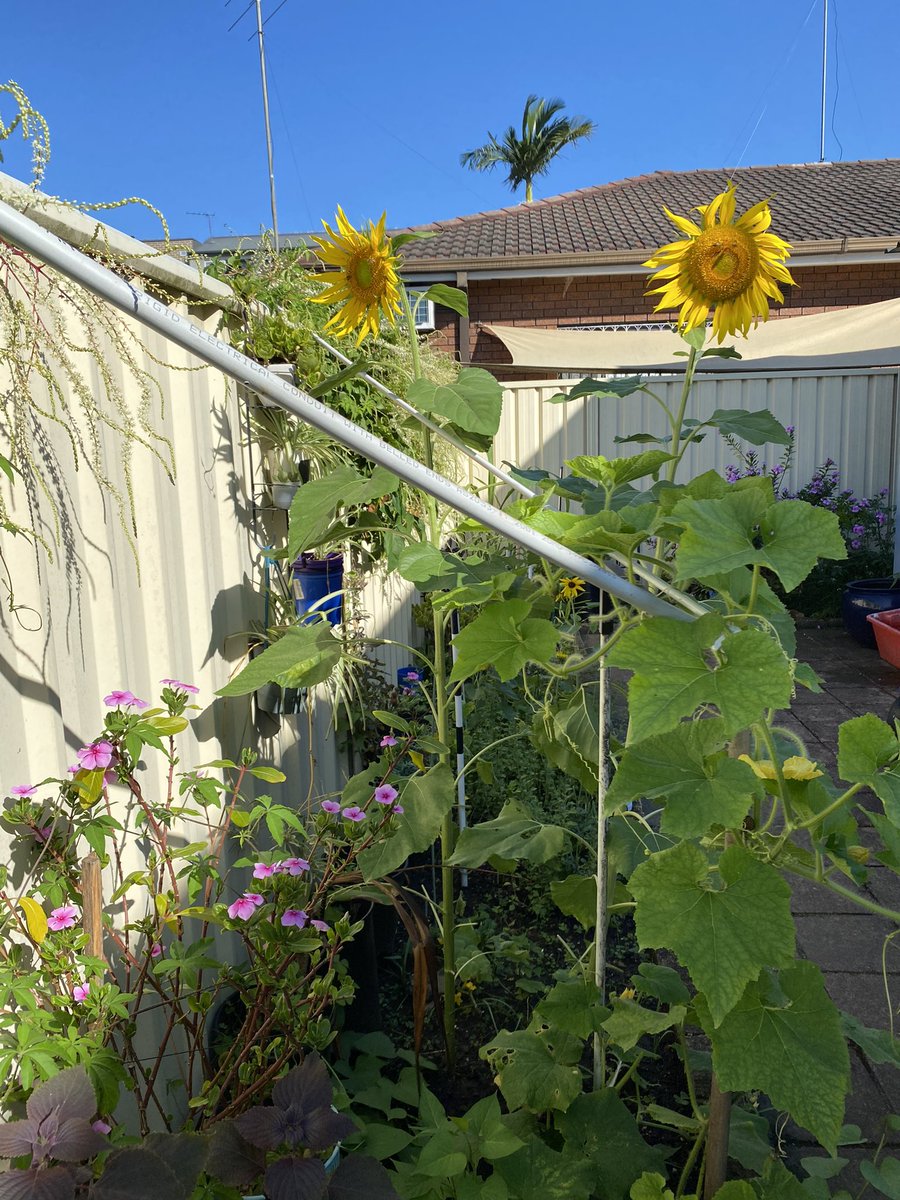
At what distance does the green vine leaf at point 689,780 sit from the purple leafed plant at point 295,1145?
1.68ft

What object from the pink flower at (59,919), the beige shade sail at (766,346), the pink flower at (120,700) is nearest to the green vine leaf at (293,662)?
the pink flower at (120,700)

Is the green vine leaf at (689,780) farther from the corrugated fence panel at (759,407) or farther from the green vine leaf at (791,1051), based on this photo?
the corrugated fence panel at (759,407)

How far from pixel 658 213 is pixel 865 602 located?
25.4 feet

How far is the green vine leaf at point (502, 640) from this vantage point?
105 cm

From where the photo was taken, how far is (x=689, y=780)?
34.6 inches

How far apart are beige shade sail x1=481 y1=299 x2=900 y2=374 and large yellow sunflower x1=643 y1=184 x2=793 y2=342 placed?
3.68 metres

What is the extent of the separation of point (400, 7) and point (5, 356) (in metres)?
16.4

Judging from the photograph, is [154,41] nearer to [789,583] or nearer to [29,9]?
[29,9]

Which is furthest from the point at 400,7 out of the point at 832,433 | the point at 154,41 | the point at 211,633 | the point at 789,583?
the point at 789,583

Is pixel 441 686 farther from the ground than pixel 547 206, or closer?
closer

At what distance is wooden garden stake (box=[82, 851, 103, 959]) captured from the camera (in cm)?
120

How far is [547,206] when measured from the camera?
1329 cm

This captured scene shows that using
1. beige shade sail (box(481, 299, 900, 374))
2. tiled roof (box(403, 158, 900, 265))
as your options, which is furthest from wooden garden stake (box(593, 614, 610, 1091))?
tiled roof (box(403, 158, 900, 265))

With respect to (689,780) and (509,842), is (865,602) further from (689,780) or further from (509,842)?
(689,780)
